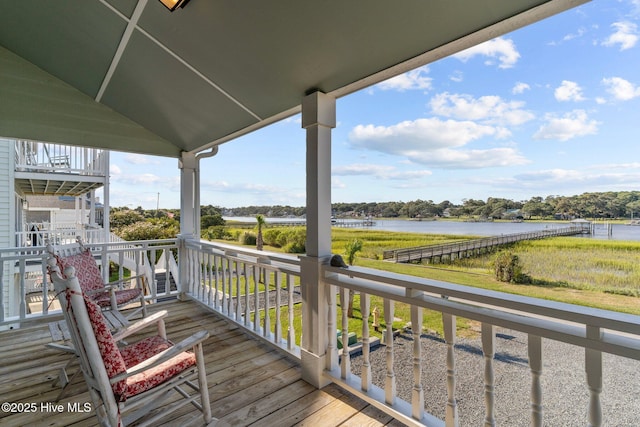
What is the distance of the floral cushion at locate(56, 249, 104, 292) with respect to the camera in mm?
2777

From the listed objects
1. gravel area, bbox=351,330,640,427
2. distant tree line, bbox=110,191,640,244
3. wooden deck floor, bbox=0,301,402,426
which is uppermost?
distant tree line, bbox=110,191,640,244

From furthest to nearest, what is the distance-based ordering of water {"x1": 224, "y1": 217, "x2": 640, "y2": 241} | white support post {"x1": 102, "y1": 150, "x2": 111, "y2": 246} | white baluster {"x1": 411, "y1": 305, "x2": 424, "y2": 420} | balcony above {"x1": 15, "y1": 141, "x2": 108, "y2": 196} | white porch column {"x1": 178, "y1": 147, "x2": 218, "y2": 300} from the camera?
white support post {"x1": 102, "y1": 150, "x2": 111, "y2": 246} < balcony above {"x1": 15, "y1": 141, "x2": 108, "y2": 196} < white porch column {"x1": 178, "y1": 147, "x2": 218, "y2": 300} < water {"x1": 224, "y1": 217, "x2": 640, "y2": 241} < white baluster {"x1": 411, "y1": 305, "x2": 424, "y2": 420}

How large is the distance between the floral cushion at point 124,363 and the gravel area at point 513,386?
196 centimetres

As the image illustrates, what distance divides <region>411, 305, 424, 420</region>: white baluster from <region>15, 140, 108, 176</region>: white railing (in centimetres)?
749

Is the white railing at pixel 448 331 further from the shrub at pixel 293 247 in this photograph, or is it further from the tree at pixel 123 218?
the tree at pixel 123 218

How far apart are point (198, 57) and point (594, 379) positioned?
304 cm

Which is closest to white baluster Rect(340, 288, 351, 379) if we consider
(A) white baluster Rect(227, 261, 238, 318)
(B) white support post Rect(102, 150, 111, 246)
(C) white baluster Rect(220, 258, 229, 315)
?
(A) white baluster Rect(227, 261, 238, 318)

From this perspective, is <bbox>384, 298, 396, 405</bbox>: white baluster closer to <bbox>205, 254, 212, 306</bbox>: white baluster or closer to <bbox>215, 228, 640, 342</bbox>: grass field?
<bbox>215, 228, 640, 342</bbox>: grass field

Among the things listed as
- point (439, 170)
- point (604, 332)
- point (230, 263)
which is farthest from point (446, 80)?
point (604, 332)

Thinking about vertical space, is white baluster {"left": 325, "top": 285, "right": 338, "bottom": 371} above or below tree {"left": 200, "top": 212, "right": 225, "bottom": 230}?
below

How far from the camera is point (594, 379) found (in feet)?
3.71

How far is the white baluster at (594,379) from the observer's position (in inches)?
44.0

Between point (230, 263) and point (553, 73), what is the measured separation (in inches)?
205

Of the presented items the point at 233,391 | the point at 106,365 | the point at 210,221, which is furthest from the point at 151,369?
the point at 210,221
